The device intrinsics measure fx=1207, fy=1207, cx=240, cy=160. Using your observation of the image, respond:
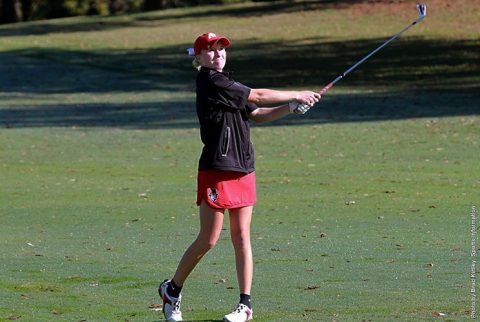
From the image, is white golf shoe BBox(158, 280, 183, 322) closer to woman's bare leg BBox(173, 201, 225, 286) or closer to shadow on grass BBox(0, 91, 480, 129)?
woman's bare leg BBox(173, 201, 225, 286)

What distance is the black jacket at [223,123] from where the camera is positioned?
7613 mm

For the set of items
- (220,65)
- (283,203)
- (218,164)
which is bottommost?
(283,203)

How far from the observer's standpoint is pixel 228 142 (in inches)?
300

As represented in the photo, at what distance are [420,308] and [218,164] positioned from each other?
1.74 metres

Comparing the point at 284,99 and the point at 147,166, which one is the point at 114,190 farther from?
the point at 284,99

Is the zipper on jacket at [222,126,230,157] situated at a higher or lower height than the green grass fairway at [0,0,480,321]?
higher

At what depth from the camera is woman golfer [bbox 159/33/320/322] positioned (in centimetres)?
762

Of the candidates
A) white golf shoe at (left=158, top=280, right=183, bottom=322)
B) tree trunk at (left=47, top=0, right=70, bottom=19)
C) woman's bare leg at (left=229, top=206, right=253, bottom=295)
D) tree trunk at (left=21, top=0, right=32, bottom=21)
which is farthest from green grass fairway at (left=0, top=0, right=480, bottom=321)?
tree trunk at (left=21, top=0, right=32, bottom=21)

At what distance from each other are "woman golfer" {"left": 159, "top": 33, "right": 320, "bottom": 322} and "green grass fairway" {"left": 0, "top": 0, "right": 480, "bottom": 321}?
1.94 ft

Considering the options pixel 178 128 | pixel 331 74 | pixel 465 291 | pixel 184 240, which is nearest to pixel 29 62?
pixel 331 74

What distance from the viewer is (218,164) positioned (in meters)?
7.62

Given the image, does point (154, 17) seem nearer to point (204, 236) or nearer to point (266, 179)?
point (266, 179)

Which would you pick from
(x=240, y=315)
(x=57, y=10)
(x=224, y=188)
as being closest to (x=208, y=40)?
(x=224, y=188)

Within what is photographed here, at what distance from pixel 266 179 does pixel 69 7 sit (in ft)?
159
